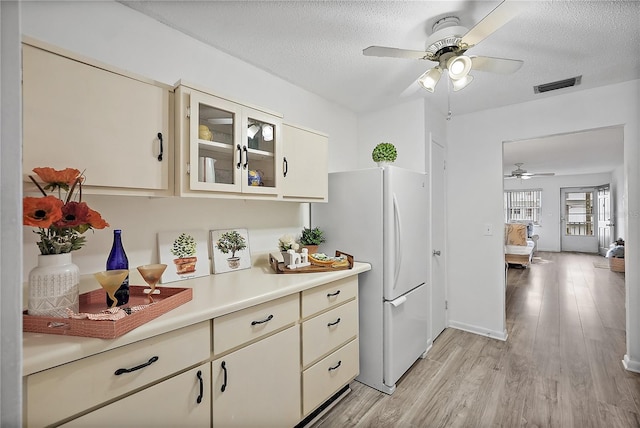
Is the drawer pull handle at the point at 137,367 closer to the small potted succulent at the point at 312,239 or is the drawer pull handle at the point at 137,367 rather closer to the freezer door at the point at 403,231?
the small potted succulent at the point at 312,239

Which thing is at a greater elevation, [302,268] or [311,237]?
[311,237]

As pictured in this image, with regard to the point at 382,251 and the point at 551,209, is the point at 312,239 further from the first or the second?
the point at 551,209

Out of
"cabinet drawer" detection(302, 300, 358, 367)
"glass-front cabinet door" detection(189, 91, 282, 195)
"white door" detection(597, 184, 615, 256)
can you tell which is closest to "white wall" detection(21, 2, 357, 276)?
"glass-front cabinet door" detection(189, 91, 282, 195)

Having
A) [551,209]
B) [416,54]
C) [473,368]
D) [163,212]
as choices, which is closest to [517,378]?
[473,368]

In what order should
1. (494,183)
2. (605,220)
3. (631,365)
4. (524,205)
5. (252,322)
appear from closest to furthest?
(252,322) → (631,365) → (494,183) → (605,220) → (524,205)

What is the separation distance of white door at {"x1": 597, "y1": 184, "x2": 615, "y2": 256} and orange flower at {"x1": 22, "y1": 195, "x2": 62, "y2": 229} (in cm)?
1107

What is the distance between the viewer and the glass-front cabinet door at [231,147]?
1.49 m

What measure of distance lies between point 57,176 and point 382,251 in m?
1.83

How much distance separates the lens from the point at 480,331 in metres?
3.12

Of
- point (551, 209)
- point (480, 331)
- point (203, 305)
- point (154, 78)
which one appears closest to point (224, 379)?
point (203, 305)

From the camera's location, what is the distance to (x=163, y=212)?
5.57 ft

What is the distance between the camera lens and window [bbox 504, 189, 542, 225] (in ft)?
31.9

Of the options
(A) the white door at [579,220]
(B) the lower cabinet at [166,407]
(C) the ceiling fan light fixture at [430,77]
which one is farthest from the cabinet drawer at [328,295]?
(A) the white door at [579,220]

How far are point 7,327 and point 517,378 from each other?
2.98 metres
